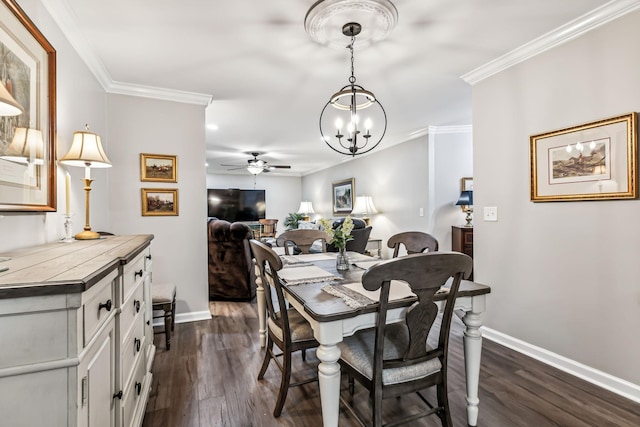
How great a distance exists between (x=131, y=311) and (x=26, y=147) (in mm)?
923

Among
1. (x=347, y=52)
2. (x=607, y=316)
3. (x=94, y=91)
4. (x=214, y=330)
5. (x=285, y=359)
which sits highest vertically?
(x=347, y=52)

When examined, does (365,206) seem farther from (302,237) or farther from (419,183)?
(302,237)

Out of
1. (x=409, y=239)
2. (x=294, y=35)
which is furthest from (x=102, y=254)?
(x=409, y=239)

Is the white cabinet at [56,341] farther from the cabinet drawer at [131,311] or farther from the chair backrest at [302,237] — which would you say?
the chair backrest at [302,237]

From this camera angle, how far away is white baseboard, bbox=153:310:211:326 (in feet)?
10.4

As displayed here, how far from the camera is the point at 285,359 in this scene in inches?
66.6

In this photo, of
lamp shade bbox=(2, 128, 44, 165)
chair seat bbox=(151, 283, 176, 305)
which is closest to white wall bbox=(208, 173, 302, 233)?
chair seat bbox=(151, 283, 176, 305)

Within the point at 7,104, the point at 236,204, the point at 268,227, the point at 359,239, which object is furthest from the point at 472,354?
the point at 236,204

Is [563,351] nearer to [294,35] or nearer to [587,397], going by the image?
[587,397]

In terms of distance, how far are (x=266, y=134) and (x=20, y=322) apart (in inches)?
175

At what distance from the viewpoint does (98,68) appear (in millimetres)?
2527

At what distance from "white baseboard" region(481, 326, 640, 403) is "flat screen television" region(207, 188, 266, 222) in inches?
270

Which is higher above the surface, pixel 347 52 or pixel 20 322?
pixel 347 52

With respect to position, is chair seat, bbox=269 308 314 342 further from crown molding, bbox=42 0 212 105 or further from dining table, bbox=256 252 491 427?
crown molding, bbox=42 0 212 105
